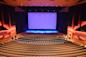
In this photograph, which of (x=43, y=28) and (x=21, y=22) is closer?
(x=21, y=22)

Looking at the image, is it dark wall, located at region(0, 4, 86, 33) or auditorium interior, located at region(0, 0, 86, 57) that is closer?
auditorium interior, located at region(0, 0, 86, 57)

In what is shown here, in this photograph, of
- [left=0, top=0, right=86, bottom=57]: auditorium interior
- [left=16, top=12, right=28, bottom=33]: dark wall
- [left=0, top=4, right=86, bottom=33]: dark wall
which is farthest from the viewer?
[left=16, top=12, right=28, bottom=33]: dark wall

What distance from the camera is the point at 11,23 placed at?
32.5 feet

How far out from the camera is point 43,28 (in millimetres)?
12148

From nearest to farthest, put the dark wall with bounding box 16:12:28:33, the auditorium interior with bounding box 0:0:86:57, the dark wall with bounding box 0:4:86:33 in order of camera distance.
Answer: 1. the auditorium interior with bounding box 0:0:86:57
2. the dark wall with bounding box 0:4:86:33
3. the dark wall with bounding box 16:12:28:33

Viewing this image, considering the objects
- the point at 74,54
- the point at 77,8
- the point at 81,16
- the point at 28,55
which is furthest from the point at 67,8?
the point at 28,55

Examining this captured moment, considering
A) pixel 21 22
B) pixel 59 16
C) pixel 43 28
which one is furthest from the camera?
pixel 43 28

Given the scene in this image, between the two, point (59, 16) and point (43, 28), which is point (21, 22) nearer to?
point (43, 28)

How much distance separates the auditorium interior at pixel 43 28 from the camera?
21.2 ft

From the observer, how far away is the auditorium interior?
6.47 metres

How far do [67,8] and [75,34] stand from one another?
269 cm

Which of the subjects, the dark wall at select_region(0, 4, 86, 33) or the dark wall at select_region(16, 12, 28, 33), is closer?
the dark wall at select_region(0, 4, 86, 33)

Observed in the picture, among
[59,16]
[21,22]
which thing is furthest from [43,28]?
[21,22]

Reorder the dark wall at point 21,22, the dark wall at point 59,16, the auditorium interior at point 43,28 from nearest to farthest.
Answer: the auditorium interior at point 43,28, the dark wall at point 59,16, the dark wall at point 21,22
